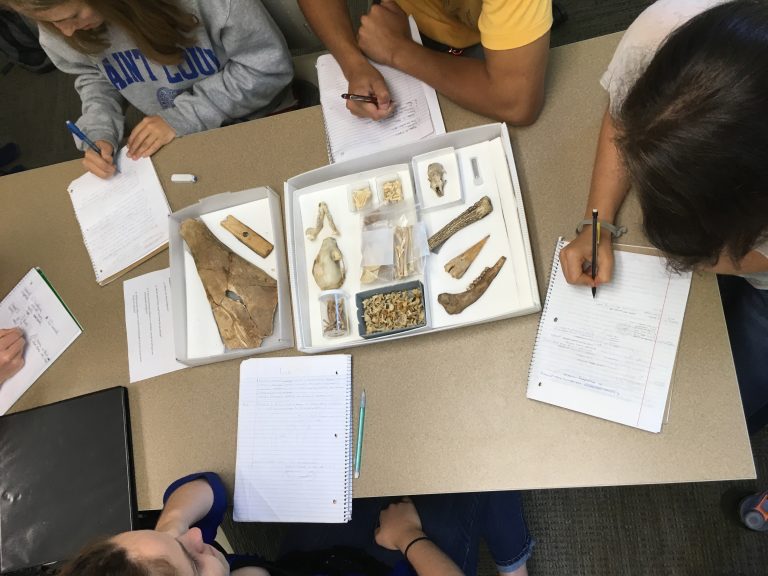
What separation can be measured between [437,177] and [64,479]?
3.68 ft

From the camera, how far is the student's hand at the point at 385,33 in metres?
1.20

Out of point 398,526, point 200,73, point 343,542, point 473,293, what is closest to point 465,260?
point 473,293

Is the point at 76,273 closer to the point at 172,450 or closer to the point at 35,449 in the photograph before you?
the point at 35,449

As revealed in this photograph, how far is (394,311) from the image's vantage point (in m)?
1.07

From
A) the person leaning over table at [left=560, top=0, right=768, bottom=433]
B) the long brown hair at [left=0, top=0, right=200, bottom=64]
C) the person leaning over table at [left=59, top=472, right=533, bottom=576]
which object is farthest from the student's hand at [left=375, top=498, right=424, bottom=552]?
the long brown hair at [left=0, top=0, right=200, bottom=64]

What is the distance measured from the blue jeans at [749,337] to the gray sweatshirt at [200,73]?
1276 mm

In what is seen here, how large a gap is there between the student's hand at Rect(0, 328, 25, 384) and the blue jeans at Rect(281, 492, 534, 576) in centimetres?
86

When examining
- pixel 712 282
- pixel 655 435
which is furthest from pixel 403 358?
pixel 712 282

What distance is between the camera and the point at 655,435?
93 cm

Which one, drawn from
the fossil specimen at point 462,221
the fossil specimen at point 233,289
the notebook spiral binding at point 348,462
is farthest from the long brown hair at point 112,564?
the fossil specimen at point 462,221

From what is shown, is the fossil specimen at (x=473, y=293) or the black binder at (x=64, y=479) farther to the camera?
the black binder at (x=64, y=479)

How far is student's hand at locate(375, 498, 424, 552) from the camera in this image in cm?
132

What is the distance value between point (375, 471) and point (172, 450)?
0.49 m

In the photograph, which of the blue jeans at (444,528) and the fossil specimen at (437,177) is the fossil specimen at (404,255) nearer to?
the fossil specimen at (437,177)
